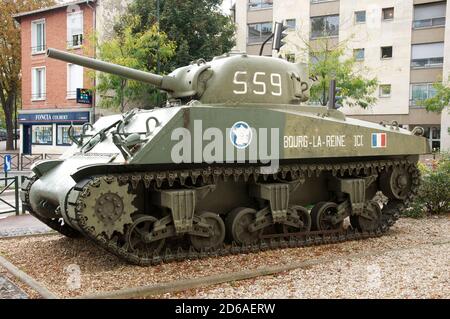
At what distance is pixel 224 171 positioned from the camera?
29.3ft

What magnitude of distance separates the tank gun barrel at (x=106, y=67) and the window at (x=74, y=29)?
24056 mm

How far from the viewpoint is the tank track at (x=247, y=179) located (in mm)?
7915

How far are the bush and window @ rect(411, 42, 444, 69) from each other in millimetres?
23427

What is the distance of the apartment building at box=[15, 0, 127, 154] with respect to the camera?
3142 cm

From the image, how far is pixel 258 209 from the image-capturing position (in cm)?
1000

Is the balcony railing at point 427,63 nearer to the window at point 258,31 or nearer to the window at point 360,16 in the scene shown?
the window at point 360,16

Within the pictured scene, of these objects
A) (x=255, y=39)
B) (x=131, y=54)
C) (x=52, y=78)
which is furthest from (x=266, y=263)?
(x=255, y=39)

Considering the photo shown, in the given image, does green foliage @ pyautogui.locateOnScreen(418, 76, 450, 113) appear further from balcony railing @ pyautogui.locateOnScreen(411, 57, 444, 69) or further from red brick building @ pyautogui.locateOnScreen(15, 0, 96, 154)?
red brick building @ pyautogui.locateOnScreen(15, 0, 96, 154)

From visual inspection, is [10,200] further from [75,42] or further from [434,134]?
[434,134]

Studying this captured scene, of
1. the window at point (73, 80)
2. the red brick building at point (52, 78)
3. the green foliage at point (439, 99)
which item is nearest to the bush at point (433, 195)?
the green foliage at point (439, 99)

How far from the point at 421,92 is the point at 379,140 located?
90.8ft

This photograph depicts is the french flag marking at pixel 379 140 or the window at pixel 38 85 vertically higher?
the window at pixel 38 85

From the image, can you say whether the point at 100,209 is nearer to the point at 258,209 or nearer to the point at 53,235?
the point at 258,209
